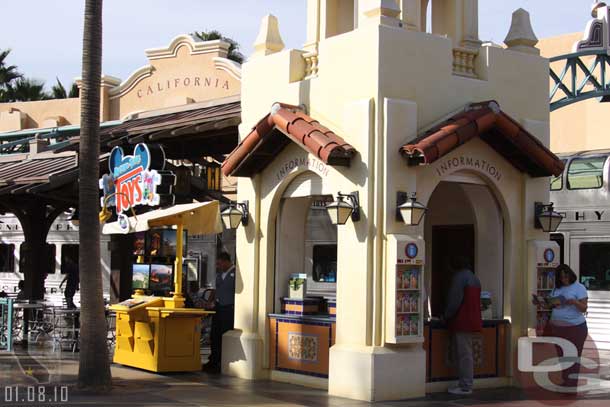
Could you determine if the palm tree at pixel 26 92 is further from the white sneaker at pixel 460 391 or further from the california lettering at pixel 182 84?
the white sneaker at pixel 460 391

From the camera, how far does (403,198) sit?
1163 cm

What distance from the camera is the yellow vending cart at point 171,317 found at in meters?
13.5

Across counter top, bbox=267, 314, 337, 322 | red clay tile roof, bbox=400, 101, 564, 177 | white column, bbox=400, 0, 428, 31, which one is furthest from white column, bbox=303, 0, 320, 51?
counter top, bbox=267, 314, 337, 322

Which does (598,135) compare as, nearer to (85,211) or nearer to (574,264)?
(574,264)

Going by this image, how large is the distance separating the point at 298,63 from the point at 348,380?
452cm

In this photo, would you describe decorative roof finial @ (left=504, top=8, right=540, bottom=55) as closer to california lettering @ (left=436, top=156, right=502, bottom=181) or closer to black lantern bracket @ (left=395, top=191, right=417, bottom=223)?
california lettering @ (left=436, top=156, right=502, bottom=181)

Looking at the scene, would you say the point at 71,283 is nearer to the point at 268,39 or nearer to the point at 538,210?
the point at 268,39

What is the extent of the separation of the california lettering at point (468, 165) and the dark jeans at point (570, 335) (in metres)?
2.15

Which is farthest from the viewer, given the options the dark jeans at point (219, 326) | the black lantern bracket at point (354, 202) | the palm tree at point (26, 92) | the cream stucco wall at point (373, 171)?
the palm tree at point (26, 92)

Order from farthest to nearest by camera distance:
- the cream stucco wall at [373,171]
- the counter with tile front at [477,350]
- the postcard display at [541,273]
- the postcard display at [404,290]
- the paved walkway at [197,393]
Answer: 1. the postcard display at [541,273]
2. the counter with tile front at [477,350]
3. the cream stucco wall at [373,171]
4. the postcard display at [404,290]
5. the paved walkway at [197,393]

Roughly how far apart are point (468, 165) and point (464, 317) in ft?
6.74

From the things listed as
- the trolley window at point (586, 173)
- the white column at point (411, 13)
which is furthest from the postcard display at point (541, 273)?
the trolley window at point (586, 173)

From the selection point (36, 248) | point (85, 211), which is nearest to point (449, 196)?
point (85, 211)

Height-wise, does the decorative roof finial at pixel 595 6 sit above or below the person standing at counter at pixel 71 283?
above
